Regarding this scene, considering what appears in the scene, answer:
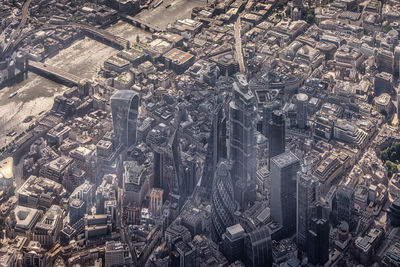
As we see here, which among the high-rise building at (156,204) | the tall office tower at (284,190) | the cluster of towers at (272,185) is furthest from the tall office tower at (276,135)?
the high-rise building at (156,204)

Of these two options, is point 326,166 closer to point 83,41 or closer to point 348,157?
point 348,157

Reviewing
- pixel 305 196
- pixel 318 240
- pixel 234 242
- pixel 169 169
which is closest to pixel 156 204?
pixel 169 169

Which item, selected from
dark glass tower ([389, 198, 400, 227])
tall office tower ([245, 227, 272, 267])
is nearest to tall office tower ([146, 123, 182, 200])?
tall office tower ([245, 227, 272, 267])

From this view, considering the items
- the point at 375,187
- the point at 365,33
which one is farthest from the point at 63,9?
the point at 375,187

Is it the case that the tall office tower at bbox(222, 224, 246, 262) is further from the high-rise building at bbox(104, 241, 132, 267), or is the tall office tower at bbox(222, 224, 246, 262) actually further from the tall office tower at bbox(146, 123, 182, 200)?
the tall office tower at bbox(146, 123, 182, 200)

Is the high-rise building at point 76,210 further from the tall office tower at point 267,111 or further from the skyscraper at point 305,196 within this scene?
the tall office tower at point 267,111

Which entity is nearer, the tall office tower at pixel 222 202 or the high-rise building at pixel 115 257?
the high-rise building at pixel 115 257
